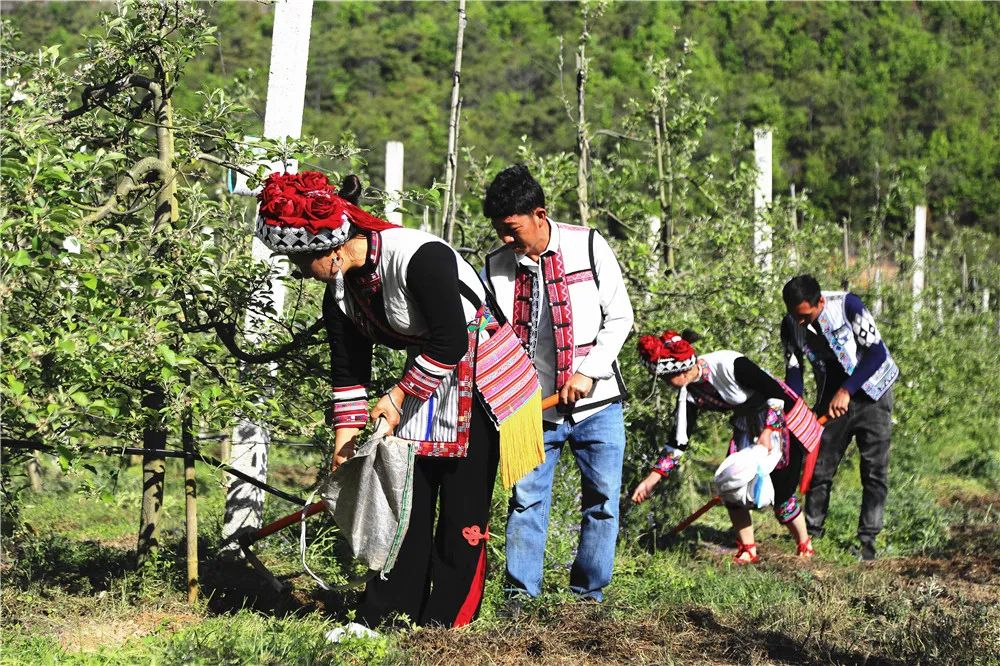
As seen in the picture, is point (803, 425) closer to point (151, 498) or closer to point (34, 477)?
point (151, 498)

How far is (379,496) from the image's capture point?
436cm

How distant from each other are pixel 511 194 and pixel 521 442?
974 millimetres

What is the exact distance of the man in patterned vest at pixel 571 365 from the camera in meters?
5.08

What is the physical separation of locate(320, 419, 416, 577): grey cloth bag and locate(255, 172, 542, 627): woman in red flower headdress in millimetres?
87

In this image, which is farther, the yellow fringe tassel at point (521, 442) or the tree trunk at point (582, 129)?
the tree trunk at point (582, 129)

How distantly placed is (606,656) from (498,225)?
1684 millimetres

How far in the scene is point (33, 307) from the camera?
14.5 ft

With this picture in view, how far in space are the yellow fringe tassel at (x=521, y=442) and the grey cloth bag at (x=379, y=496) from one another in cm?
36

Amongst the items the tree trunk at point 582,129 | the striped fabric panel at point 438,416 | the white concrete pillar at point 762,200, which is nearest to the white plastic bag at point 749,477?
the tree trunk at point 582,129

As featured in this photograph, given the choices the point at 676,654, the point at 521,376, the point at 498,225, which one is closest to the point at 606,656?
the point at 676,654

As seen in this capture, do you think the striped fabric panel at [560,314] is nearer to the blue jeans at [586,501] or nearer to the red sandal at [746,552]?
the blue jeans at [586,501]

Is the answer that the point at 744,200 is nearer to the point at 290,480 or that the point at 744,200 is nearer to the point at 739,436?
the point at 739,436

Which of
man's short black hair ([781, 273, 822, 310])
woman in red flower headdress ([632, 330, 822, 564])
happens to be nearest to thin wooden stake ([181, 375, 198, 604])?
woman in red flower headdress ([632, 330, 822, 564])

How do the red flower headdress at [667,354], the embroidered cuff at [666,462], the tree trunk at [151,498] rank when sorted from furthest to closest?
1. the embroidered cuff at [666,462]
2. the red flower headdress at [667,354]
3. the tree trunk at [151,498]
